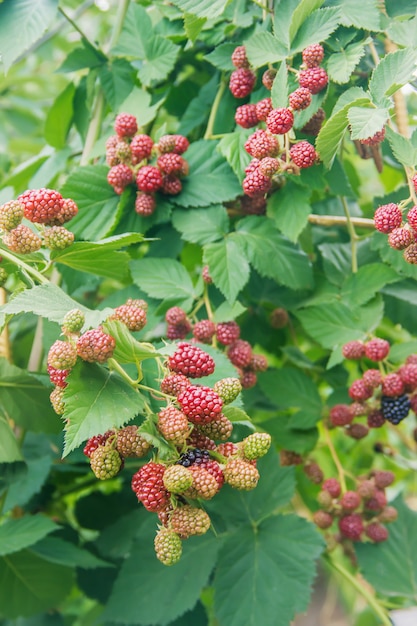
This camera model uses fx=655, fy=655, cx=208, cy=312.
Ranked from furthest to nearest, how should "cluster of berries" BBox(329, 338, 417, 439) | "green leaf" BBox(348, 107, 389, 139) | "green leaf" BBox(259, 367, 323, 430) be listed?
"green leaf" BBox(259, 367, 323, 430), "cluster of berries" BBox(329, 338, 417, 439), "green leaf" BBox(348, 107, 389, 139)

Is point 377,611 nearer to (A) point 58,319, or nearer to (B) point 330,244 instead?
(B) point 330,244

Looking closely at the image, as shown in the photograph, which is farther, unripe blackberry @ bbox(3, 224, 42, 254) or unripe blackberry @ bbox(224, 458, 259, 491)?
unripe blackberry @ bbox(3, 224, 42, 254)

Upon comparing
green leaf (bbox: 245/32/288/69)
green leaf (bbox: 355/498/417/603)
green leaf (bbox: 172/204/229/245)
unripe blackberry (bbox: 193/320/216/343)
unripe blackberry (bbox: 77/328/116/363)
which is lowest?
green leaf (bbox: 355/498/417/603)

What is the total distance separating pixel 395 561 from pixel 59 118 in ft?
3.54

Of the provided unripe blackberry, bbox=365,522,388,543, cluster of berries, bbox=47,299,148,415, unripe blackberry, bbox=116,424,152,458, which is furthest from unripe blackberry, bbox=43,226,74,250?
unripe blackberry, bbox=365,522,388,543

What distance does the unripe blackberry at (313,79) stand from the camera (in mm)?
863

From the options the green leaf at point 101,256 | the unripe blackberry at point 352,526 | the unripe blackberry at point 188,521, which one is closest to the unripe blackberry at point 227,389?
the unripe blackberry at point 188,521

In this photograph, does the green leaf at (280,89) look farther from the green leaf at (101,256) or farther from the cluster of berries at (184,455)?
the cluster of berries at (184,455)

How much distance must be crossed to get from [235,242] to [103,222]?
0.22 metres

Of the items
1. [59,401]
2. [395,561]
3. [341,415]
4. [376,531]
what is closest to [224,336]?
[341,415]

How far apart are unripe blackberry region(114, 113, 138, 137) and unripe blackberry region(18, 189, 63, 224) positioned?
0.29 m

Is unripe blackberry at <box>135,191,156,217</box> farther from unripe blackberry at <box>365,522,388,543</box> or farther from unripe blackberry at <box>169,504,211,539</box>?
unripe blackberry at <box>365,522,388,543</box>

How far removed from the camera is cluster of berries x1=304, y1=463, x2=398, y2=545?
109 centimetres

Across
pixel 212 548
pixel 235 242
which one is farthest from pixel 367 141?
pixel 212 548
